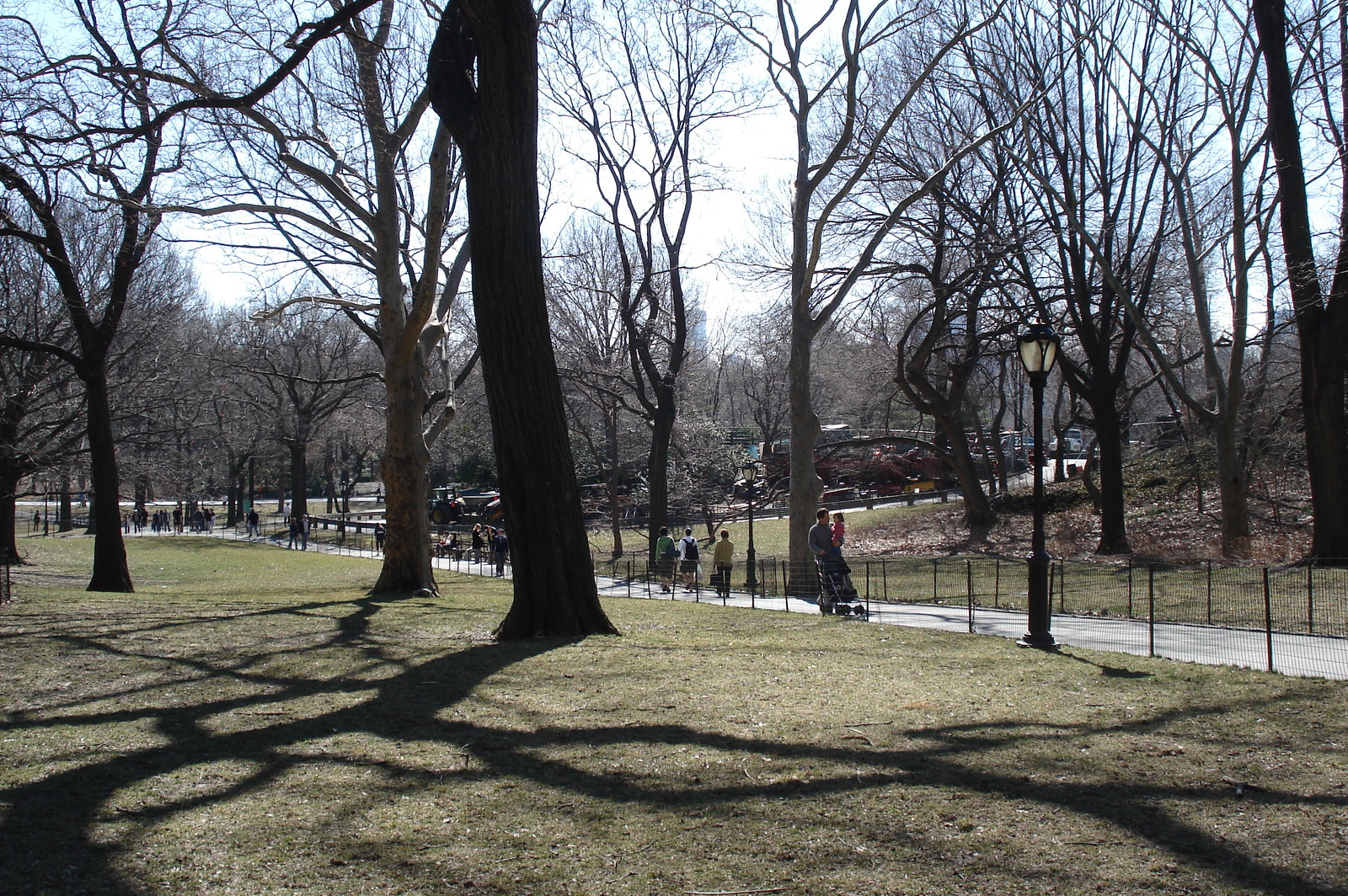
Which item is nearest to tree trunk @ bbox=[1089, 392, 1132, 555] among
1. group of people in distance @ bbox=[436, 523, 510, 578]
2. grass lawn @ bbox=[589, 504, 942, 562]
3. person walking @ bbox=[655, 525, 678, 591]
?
grass lawn @ bbox=[589, 504, 942, 562]

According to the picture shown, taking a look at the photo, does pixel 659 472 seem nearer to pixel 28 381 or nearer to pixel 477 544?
pixel 477 544

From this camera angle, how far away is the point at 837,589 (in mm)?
15148

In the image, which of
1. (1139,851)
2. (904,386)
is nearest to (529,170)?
(1139,851)

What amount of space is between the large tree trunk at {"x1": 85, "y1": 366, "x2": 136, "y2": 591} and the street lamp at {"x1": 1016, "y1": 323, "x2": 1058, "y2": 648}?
17.2 metres

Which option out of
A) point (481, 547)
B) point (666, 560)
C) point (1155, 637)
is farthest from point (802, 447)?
point (481, 547)

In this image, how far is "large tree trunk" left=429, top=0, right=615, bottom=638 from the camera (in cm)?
988

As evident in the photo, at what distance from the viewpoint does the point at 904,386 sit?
28578mm

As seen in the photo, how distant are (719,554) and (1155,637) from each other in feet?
32.3

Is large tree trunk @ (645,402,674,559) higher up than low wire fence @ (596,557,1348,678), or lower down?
higher up

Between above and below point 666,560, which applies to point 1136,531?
above

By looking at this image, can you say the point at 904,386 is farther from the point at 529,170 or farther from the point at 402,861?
the point at 402,861

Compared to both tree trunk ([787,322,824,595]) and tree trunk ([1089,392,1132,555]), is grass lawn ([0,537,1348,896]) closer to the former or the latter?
tree trunk ([787,322,824,595])

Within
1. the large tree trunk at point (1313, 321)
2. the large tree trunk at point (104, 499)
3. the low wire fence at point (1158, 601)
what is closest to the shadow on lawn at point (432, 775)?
the low wire fence at point (1158, 601)

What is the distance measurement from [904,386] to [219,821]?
1032 inches
